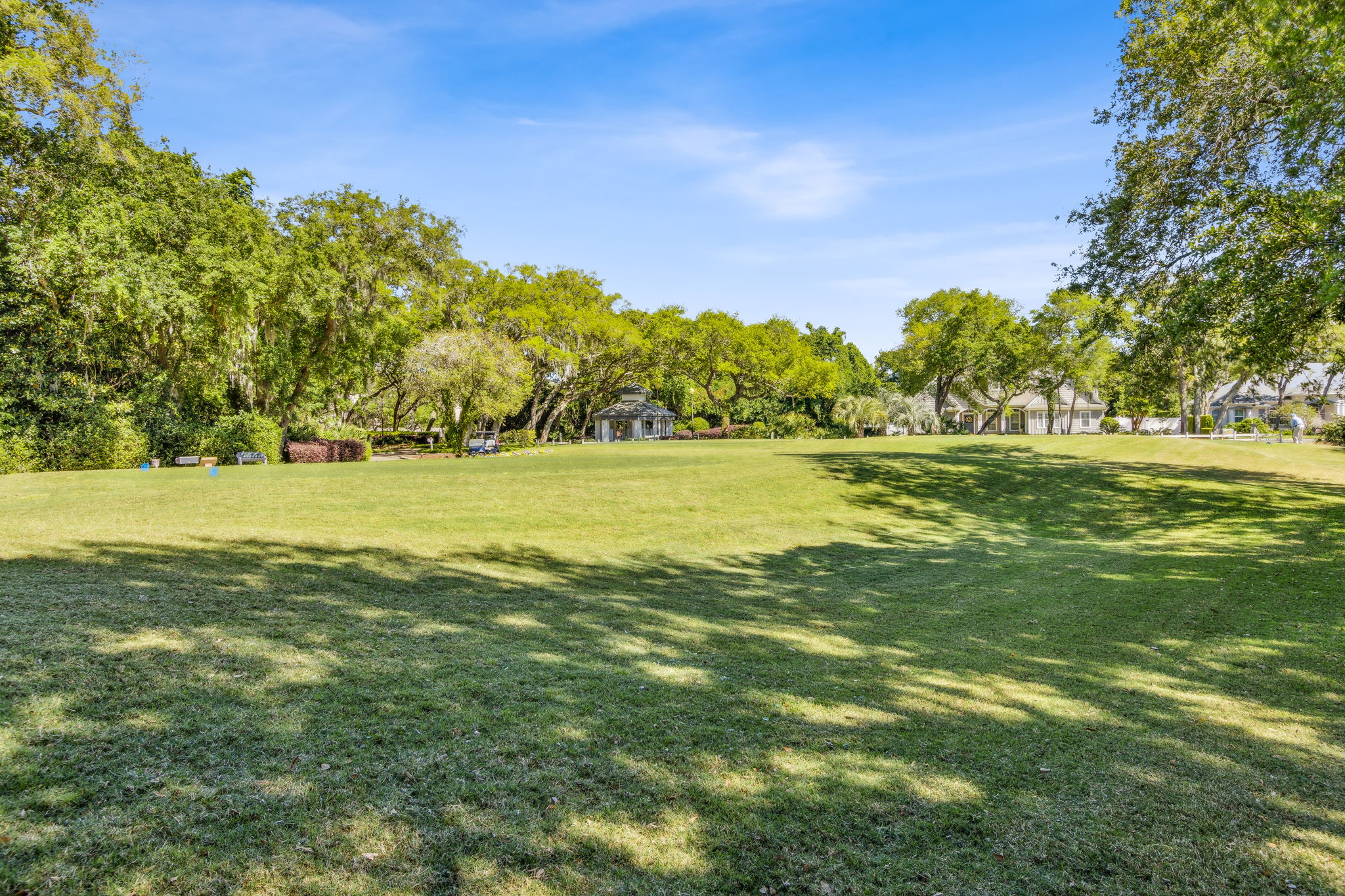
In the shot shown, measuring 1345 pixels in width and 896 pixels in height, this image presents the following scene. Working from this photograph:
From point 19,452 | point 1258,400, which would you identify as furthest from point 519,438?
point 1258,400

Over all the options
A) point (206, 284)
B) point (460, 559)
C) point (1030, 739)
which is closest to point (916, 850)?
point (1030, 739)

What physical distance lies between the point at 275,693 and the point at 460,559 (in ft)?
15.6

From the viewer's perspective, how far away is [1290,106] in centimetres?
1077

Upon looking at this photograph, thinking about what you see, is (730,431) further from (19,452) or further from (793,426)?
(19,452)

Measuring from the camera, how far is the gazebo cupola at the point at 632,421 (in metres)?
58.5

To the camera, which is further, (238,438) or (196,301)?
(238,438)

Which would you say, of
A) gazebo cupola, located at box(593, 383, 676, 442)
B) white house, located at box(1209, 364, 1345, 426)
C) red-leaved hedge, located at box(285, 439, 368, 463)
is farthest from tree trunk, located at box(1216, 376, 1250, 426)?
red-leaved hedge, located at box(285, 439, 368, 463)

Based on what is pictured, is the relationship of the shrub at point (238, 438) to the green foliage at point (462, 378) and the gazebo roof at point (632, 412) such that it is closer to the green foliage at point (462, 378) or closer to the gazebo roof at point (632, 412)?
the green foliage at point (462, 378)

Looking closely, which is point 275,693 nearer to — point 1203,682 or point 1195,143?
point 1203,682

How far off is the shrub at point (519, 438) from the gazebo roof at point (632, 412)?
61.1 ft

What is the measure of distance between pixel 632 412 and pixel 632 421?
1108 mm

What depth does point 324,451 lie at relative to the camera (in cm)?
2669

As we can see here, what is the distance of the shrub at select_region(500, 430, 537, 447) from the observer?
3816 centimetres

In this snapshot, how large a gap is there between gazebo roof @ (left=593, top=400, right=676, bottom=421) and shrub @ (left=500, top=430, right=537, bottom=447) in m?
18.6
